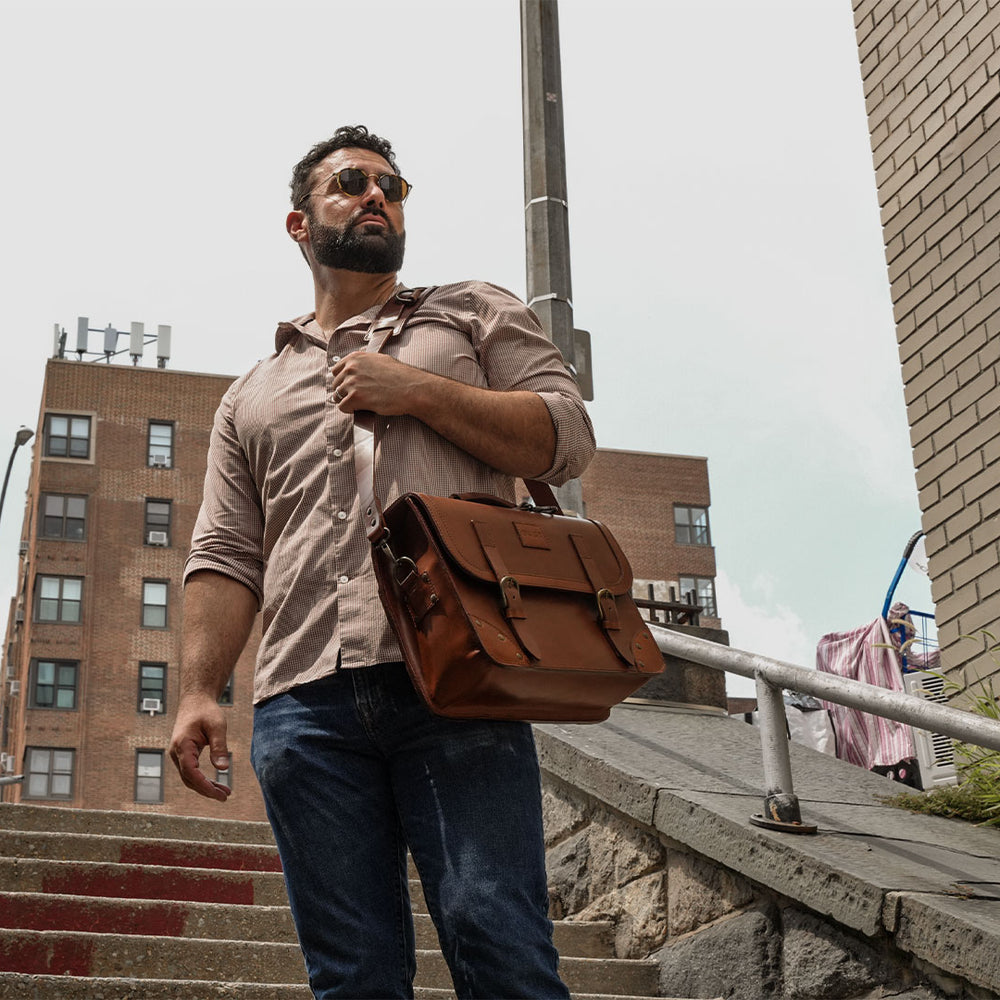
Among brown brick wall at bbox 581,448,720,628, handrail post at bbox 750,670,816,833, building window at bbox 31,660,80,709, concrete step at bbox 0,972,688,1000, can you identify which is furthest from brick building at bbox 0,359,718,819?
handrail post at bbox 750,670,816,833

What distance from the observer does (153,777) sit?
148 feet

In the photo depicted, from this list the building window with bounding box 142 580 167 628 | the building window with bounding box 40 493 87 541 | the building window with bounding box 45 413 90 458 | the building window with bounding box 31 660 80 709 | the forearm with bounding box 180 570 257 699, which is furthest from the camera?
the building window with bounding box 45 413 90 458

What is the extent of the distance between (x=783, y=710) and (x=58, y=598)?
1758 inches

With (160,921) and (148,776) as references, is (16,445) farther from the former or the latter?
(160,921)

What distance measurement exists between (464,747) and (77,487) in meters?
47.7

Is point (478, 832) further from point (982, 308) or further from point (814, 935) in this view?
point (982, 308)

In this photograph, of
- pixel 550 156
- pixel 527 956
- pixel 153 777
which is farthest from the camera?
pixel 153 777

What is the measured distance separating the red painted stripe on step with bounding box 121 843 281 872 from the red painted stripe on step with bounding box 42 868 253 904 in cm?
31

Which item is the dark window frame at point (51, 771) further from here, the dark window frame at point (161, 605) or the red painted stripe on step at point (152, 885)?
the red painted stripe on step at point (152, 885)

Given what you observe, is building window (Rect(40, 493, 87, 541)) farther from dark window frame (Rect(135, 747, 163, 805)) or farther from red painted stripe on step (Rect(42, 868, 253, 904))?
red painted stripe on step (Rect(42, 868, 253, 904))

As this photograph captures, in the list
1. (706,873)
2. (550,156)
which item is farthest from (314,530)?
(550,156)

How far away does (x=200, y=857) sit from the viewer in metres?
5.74

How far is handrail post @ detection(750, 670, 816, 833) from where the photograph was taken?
4.40 metres

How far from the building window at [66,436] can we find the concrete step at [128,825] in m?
44.4
